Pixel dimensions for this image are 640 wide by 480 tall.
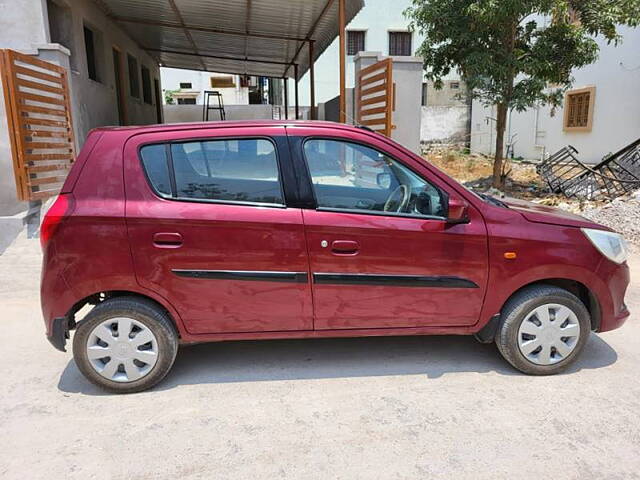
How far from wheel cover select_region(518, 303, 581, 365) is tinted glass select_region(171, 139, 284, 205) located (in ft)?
6.07

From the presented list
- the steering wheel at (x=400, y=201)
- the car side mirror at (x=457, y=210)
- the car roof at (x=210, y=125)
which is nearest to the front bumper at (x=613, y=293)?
the car side mirror at (x=457, y=210)

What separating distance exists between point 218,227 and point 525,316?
2079mm

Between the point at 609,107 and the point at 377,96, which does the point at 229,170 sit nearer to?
the point at 377,96

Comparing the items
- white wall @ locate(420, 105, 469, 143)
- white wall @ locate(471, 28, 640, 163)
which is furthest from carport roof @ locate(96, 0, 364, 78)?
white wall @ locate(420, 105, 469, 143)

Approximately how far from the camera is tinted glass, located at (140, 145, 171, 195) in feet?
10.1

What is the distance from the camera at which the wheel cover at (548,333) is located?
10.7ft

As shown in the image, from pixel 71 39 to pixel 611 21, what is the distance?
34.1ft

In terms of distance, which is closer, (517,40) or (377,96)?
(377,96)

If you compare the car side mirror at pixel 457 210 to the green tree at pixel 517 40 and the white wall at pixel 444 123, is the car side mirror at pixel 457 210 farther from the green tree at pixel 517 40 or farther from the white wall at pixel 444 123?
the white wall at pixel 444 123

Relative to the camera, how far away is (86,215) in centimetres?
297

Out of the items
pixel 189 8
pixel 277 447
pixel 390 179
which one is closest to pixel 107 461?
pixel 277 447

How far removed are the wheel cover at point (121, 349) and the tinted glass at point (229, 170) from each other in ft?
3.08

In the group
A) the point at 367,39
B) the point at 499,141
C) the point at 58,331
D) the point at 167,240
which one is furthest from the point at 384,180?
the point at 367,39

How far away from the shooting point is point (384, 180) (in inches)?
129
